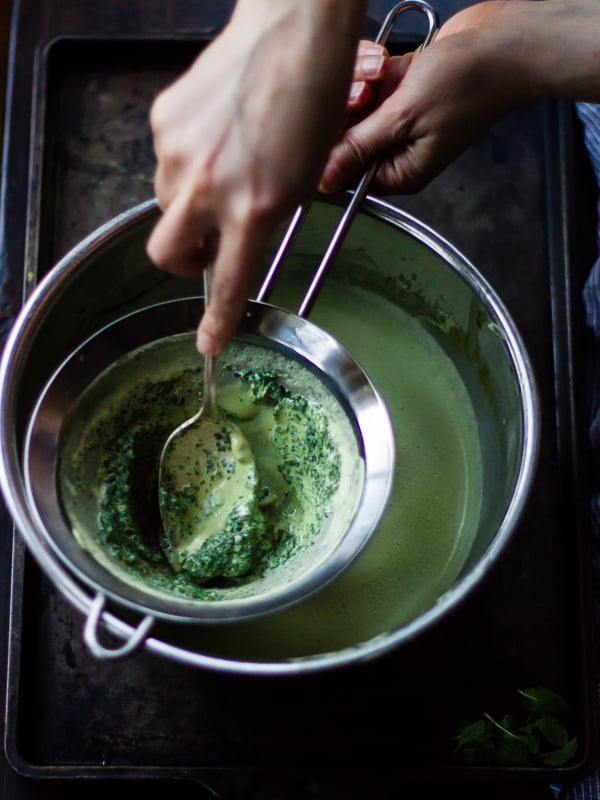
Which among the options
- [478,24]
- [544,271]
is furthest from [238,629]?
[478,24]

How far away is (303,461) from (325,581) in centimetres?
17

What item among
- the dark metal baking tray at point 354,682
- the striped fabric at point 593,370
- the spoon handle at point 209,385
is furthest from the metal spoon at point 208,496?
the striped fabric at point 593,370

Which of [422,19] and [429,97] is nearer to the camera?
[429,97]

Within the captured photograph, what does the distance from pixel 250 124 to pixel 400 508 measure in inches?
21.5

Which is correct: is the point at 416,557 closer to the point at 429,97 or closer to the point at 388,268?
the point at 388,268

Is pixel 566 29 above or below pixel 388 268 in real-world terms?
above

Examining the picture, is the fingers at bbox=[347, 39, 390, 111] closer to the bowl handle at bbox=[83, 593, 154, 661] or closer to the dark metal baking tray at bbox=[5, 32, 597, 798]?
the dark metal baking tray at bbox=[5, 32, 597, 798]

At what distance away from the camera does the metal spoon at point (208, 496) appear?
817mm

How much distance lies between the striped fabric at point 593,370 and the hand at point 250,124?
22.9 inches

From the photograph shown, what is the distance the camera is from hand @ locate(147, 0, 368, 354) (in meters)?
0.46

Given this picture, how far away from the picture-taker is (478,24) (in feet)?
2.72

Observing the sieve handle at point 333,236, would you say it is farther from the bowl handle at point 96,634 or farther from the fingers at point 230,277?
the bowl handle at point 96,634

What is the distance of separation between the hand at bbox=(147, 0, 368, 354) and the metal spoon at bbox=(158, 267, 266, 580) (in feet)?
1.15

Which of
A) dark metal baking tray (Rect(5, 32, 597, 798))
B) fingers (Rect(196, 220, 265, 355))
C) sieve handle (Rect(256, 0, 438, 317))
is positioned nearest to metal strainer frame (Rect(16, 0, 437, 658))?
sieve handle (Rect(256, 0, 438, 317))
